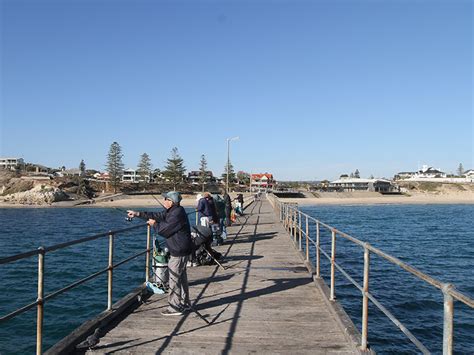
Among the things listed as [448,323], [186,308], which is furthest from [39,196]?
[448,323]

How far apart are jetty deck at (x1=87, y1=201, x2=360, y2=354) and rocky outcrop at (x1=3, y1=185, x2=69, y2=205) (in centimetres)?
8355

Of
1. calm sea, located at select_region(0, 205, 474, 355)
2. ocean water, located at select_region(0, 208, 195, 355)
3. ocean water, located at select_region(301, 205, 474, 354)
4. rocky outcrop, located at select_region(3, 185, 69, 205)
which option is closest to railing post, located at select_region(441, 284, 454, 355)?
calm sea, located at select_region(0, 205, 474, 355)

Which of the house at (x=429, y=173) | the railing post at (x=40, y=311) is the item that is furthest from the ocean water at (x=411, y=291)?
the house at (x=429, y=173)

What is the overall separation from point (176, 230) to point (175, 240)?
15cm

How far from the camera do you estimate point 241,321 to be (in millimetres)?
5496

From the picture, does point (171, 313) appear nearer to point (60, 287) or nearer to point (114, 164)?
point (60, 287)

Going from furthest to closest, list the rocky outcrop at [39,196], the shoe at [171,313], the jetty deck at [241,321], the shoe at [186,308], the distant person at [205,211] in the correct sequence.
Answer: the rocky outcrop at [39,196] < the distant person at [205,211] < the shoe at [186,308] < the shoe at [171,313] < the jetty deck at [241,321]

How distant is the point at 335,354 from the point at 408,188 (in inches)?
5671

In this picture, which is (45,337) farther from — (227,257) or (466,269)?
(466,269)

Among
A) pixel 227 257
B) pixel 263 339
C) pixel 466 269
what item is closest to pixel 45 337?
pixel 227 257

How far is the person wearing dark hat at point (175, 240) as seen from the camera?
5633 millimetres

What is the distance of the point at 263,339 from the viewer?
484 cm

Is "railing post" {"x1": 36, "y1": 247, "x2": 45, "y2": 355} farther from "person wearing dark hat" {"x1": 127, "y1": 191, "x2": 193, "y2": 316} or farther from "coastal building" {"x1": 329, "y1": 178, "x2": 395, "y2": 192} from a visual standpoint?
"coastal building" {"x1": 329, "y1": 178, "x2": 395, "y2": 192}

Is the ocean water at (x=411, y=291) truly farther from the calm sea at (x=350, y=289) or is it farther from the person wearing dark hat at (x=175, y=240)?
the person wearing dark hat at (x=175, y=240)
